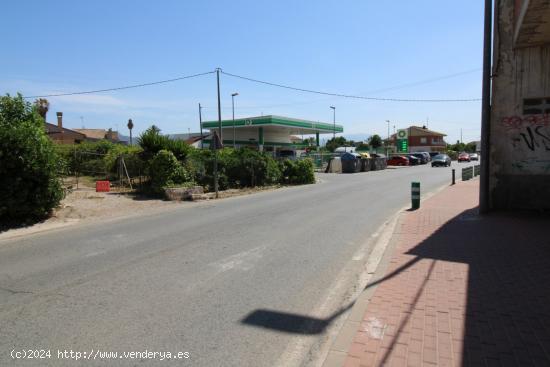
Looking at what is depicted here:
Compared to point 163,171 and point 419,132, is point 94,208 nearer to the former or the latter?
point 163,171

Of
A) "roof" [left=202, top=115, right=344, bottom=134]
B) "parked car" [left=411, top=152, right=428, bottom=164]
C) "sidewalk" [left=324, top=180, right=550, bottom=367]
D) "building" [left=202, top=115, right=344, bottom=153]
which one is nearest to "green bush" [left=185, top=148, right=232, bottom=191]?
"sidewalk" [left=324, top=180, right=550, bottom=367]

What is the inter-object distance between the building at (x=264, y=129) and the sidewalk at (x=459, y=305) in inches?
1666

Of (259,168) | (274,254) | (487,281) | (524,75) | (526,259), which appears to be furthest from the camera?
(259,168)

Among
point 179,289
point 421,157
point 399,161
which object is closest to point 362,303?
point 179,289

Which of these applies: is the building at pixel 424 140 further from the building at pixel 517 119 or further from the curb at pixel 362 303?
the curb at pixel 362 303

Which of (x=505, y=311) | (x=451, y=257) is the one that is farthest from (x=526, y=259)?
(x=505, y=311)

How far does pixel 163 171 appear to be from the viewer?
18.4 m

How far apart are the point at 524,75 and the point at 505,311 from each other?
842cm

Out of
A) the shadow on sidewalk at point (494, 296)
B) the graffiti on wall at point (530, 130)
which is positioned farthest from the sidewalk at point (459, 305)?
the graffiti on wall at point (530, 130)

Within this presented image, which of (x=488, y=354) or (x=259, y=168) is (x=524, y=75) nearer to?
(x=488, y=354)

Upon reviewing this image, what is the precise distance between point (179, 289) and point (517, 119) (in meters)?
9.73

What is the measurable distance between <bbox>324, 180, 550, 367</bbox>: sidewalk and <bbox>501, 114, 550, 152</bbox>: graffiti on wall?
10.4 ft

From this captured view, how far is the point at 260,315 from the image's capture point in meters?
4.71

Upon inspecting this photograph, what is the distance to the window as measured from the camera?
35.0 ft
